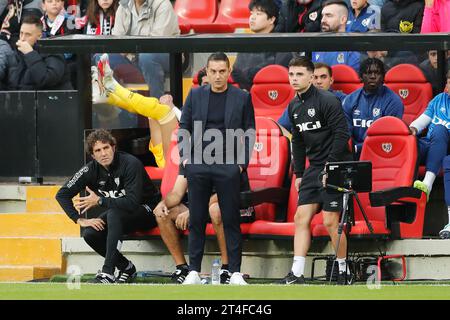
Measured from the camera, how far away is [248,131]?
13.2 m

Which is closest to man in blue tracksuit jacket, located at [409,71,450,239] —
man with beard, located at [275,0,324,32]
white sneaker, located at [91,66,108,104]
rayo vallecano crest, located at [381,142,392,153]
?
rayo vallecano crest, located at [381,142,392,153]

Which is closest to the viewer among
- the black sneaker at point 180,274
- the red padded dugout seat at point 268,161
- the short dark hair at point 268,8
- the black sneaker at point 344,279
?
the black sneaker at point 344,279

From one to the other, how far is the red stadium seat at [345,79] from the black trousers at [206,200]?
7.41 ft

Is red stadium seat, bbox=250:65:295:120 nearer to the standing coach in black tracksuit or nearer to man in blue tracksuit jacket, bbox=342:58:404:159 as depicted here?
man in blue tracksuit jacket, bbox=342:58:404:159

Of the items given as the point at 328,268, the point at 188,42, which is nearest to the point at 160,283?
the point at 328,268

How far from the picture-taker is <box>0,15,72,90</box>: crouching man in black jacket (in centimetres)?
1631

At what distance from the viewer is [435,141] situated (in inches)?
543

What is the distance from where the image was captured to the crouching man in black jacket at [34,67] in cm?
1631

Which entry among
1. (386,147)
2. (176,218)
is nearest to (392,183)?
(386,147)

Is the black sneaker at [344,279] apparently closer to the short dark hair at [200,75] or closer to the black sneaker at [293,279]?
the black sneaker at [293,279]

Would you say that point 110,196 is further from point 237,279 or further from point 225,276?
point 237,279

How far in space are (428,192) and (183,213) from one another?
2251 millimetres

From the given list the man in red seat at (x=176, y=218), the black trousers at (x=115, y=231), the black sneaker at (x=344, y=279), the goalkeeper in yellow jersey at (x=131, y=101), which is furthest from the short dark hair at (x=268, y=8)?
the black sneaker at (x=344, y=279)

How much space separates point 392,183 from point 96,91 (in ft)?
10.3
